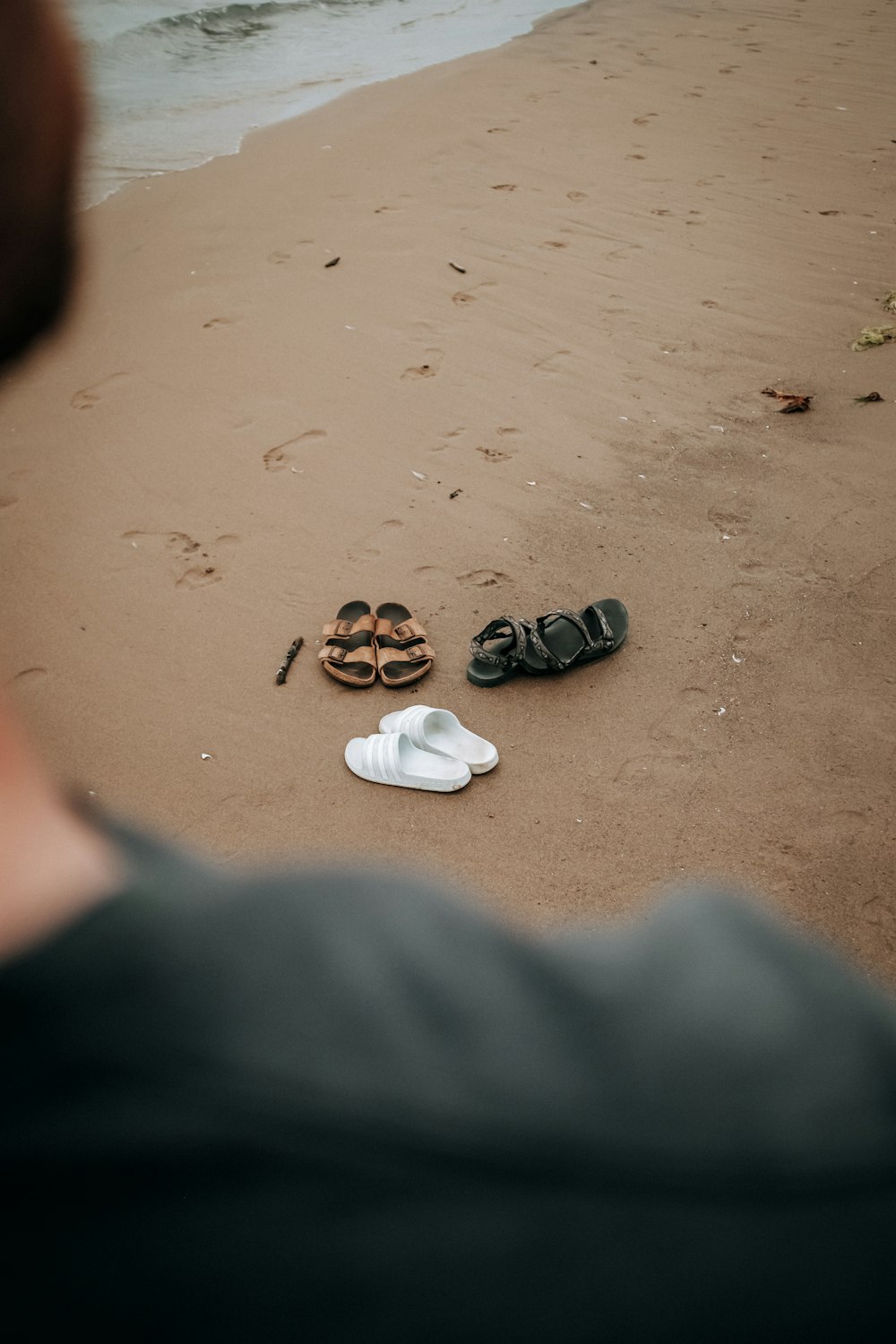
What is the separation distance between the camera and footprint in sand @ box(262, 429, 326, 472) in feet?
12.2

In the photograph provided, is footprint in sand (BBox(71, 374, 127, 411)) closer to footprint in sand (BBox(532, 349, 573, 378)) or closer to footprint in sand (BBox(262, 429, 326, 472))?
footprint in sand (BBox(262, 429, 326, 472))

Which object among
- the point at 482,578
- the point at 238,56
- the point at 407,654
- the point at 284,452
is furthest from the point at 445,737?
the point at 238,56

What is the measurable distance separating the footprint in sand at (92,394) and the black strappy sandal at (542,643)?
229cm

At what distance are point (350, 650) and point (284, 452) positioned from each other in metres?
1.27

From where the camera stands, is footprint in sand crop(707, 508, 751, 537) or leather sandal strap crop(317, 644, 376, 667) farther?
footprint in sand crop(707, 508, 751, 537)

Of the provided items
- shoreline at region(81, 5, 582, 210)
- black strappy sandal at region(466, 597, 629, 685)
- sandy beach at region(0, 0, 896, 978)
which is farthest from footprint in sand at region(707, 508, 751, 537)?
shoreline at region(81, 5, 582, 210)

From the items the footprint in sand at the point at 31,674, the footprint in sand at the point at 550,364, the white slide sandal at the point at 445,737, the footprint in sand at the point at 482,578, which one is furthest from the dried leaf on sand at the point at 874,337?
the footprint in sand at the point at 31,674

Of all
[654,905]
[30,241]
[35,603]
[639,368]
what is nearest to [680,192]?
[639,368]

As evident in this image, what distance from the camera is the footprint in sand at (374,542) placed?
131 inches

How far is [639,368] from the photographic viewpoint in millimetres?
4250

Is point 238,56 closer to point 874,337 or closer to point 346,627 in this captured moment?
point 874,337

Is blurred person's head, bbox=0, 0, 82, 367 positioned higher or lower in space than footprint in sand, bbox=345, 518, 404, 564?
higher

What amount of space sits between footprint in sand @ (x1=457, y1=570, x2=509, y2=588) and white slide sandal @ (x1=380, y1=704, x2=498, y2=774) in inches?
28.0

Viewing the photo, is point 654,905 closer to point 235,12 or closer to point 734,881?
point 734,881
